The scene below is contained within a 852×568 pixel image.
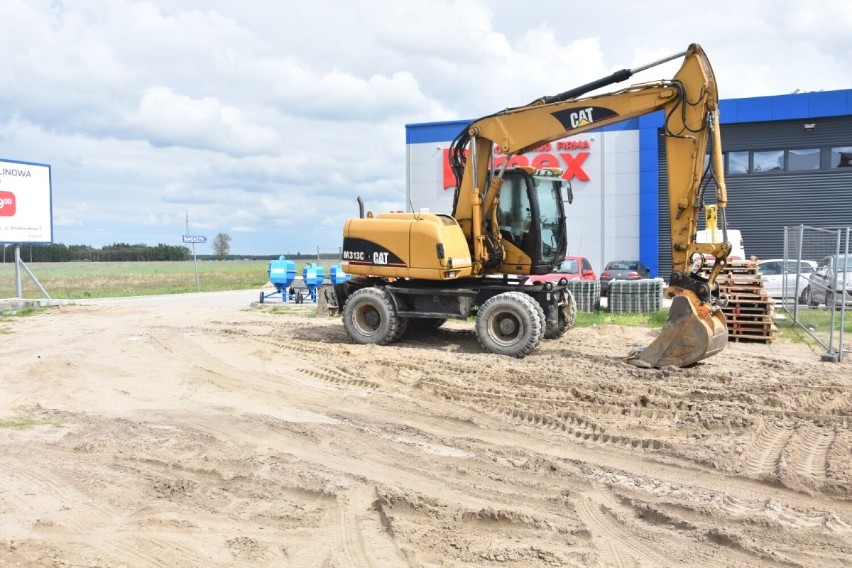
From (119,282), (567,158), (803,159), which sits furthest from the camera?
(119,282)

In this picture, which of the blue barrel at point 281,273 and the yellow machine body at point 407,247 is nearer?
the yellow machine body at point 407,247

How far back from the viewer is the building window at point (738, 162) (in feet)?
91.0

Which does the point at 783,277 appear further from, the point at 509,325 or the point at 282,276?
the point at 282,276

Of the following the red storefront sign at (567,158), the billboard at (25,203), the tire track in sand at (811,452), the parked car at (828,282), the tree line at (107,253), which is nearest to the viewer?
the tire track in sand at (811,452)

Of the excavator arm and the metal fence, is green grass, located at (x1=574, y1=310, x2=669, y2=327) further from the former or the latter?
the excavator arm

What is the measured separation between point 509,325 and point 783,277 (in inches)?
306

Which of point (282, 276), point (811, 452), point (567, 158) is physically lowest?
point (811, 452)

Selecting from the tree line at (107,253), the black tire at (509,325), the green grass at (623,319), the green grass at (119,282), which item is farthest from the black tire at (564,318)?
the tree line at (107,253)

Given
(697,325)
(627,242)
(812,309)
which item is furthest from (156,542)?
(627,242)

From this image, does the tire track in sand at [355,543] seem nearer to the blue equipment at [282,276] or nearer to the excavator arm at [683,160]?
the excavator arm at [683,160]

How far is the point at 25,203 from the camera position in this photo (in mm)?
21781

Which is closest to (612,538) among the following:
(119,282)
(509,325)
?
(509,325)

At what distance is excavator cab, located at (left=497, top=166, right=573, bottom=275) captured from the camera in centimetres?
1185

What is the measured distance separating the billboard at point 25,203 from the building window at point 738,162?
24.3m
